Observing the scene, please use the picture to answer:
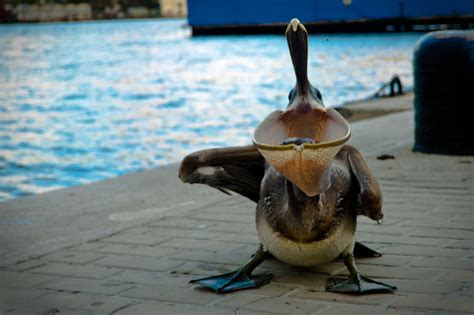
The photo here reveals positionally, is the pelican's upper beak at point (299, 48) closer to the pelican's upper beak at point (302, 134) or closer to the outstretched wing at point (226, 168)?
the pelican's upper beak at point (302, 134)

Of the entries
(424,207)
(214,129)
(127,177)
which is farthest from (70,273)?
(214,129)

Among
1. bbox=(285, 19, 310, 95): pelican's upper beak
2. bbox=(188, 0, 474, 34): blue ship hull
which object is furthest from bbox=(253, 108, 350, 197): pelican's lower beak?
bbox=(188, 0, 474, 34): blue ship hull

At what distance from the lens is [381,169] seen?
849 centimetres

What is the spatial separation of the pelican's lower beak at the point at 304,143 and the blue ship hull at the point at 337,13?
57.0 meters

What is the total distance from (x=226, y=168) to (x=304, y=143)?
1.39 meters

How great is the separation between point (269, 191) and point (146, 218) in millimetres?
2145

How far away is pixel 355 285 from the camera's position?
15.4 feet

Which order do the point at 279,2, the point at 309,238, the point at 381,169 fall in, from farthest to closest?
the point at 279,2 → the point at 381,169 → the point at 309,238

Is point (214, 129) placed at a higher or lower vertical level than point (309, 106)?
lower

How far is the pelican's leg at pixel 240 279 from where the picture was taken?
4.83 meters

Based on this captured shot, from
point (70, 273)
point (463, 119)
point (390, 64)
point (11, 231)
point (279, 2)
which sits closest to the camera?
point (70, 273)

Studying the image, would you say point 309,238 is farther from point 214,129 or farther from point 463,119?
point 214,129

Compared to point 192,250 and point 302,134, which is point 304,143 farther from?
point 192,250

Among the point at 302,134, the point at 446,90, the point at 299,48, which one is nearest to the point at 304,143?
the point at 302,134
